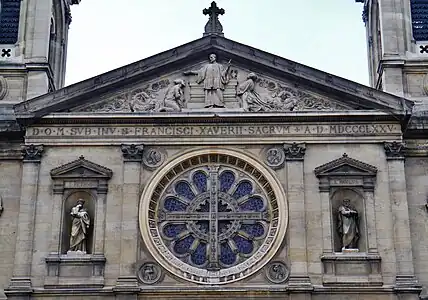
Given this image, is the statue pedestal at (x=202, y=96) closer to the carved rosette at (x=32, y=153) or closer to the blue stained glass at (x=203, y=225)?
the blue stained glass at (x=203, y=225)

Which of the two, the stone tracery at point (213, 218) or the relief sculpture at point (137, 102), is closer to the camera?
the stone tracery at point (213, 218)

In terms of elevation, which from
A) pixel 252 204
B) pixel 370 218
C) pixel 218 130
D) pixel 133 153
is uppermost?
pixel 218 130

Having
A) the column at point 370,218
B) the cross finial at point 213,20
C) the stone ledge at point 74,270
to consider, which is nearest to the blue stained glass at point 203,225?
the stone ledge at point 74,270

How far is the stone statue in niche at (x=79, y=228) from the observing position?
2247 centimetres

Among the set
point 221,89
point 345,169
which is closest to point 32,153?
point 221,89

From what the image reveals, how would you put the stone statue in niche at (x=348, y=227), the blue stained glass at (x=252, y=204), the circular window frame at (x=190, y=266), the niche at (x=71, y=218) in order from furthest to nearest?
the blue stained glass at (x=252, y=204), the niche at (x=71, y=218), the stone statue in niche at (x=348, y=227), the circular window frame at (x=190, y=266)

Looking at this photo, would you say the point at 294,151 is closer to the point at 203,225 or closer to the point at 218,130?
the point at 218,130

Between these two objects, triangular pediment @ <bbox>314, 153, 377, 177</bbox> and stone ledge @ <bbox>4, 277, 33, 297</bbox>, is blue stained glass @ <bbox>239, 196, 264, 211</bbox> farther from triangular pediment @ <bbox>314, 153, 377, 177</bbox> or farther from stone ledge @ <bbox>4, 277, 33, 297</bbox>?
stone ledge @ <bbox>4, 277, 33, 297</bbox>

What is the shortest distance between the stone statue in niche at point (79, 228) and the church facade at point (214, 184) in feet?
0.10

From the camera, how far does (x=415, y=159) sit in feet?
78.3

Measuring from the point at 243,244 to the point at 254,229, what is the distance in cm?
51

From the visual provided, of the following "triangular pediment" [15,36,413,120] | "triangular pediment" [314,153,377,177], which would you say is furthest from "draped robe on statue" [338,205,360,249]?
"triangular pediment" [15,36,413,120]

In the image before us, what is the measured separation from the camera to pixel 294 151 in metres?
23.2

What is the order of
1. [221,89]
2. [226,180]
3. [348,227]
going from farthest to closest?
[221,89]
[226,180]
[348,227]
